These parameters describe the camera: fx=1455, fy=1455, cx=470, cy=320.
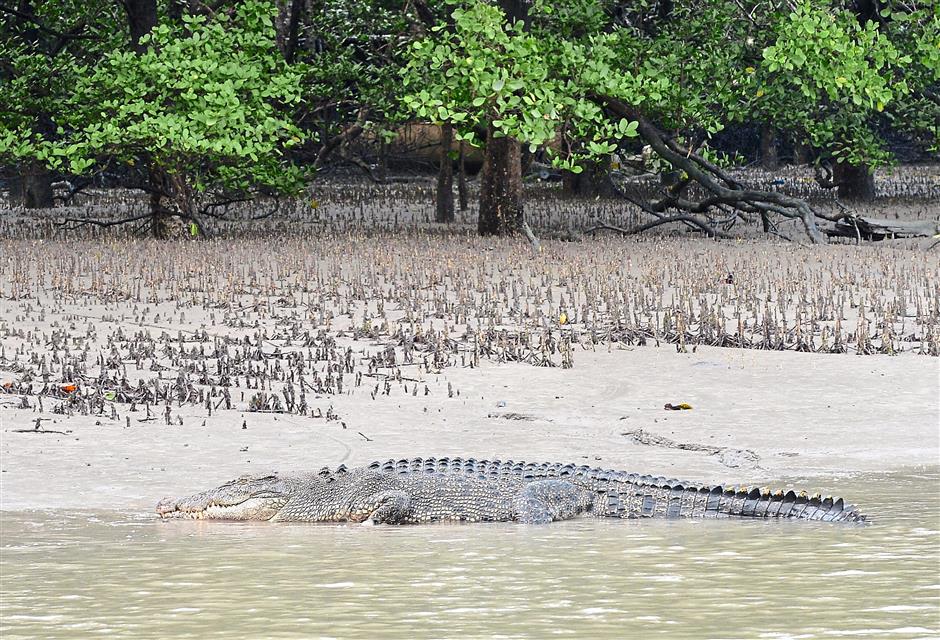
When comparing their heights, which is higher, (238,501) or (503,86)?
(503,86)

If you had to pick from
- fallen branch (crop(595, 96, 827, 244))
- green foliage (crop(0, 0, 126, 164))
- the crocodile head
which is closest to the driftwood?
fallen branch (crop(595, 96, 827, 244))

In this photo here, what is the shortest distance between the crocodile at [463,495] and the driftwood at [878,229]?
14729 mm

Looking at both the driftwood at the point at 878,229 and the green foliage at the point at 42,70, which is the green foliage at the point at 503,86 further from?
the green foliage at the point at 42,70

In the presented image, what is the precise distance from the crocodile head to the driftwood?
15.6m

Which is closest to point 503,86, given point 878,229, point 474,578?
point 878,229

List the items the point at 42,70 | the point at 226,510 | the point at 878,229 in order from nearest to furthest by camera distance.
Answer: the point at 226,510, the point at 878,229, the point at 42,70

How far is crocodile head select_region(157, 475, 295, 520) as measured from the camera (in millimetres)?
7645

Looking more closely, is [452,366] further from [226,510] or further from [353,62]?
[353,62]

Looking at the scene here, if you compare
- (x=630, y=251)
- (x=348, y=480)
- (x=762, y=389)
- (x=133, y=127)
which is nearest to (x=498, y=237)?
(x=630, y=251)

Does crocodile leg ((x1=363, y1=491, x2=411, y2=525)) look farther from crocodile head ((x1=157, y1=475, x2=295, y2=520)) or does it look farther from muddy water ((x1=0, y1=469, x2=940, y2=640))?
crocodile head ((x1=157, y1=475, x2=295, y2=520))

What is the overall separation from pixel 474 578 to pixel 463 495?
208 cm

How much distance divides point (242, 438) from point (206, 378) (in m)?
1.54

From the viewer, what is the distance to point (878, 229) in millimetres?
22281

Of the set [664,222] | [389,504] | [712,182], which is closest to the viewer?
[389,504]
